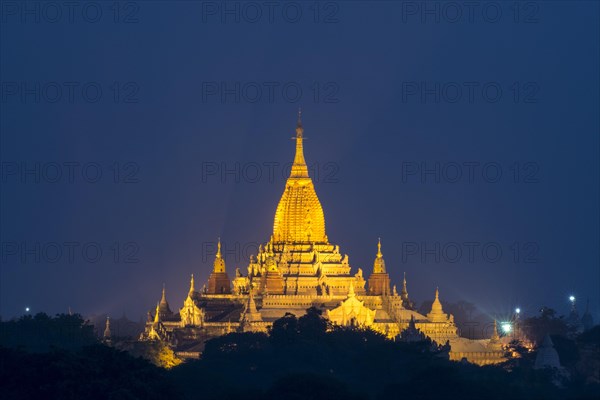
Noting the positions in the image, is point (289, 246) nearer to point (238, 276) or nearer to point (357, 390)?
point (238, 276)

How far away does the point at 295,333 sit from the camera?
122750mm

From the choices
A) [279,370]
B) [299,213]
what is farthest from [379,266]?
[279,370]

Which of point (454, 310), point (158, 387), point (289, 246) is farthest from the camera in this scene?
point (454, 310)

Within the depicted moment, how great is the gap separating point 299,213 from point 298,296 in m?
6.42

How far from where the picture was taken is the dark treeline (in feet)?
292

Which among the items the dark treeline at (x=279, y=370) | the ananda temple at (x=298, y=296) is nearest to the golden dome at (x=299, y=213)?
the ananda temple at (x=298, y=296)

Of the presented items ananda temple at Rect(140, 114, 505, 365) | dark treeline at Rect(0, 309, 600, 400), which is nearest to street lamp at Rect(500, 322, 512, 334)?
ananda temple at Rect(140, 114, 505, 365)

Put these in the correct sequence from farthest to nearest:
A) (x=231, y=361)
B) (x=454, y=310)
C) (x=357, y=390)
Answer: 1. (x=454, y=310)
2. (x=231, y=361)
3. (x=357, y=390)

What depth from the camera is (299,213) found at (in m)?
151

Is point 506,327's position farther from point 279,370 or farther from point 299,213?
point 279,370

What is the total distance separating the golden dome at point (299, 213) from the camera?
15075 cm

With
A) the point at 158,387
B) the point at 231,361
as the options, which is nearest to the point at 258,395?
the point at 158,387

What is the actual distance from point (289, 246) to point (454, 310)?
3403cm

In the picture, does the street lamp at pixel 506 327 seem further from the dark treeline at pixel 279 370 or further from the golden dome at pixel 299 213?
the dark treeline at pixel 279 370
